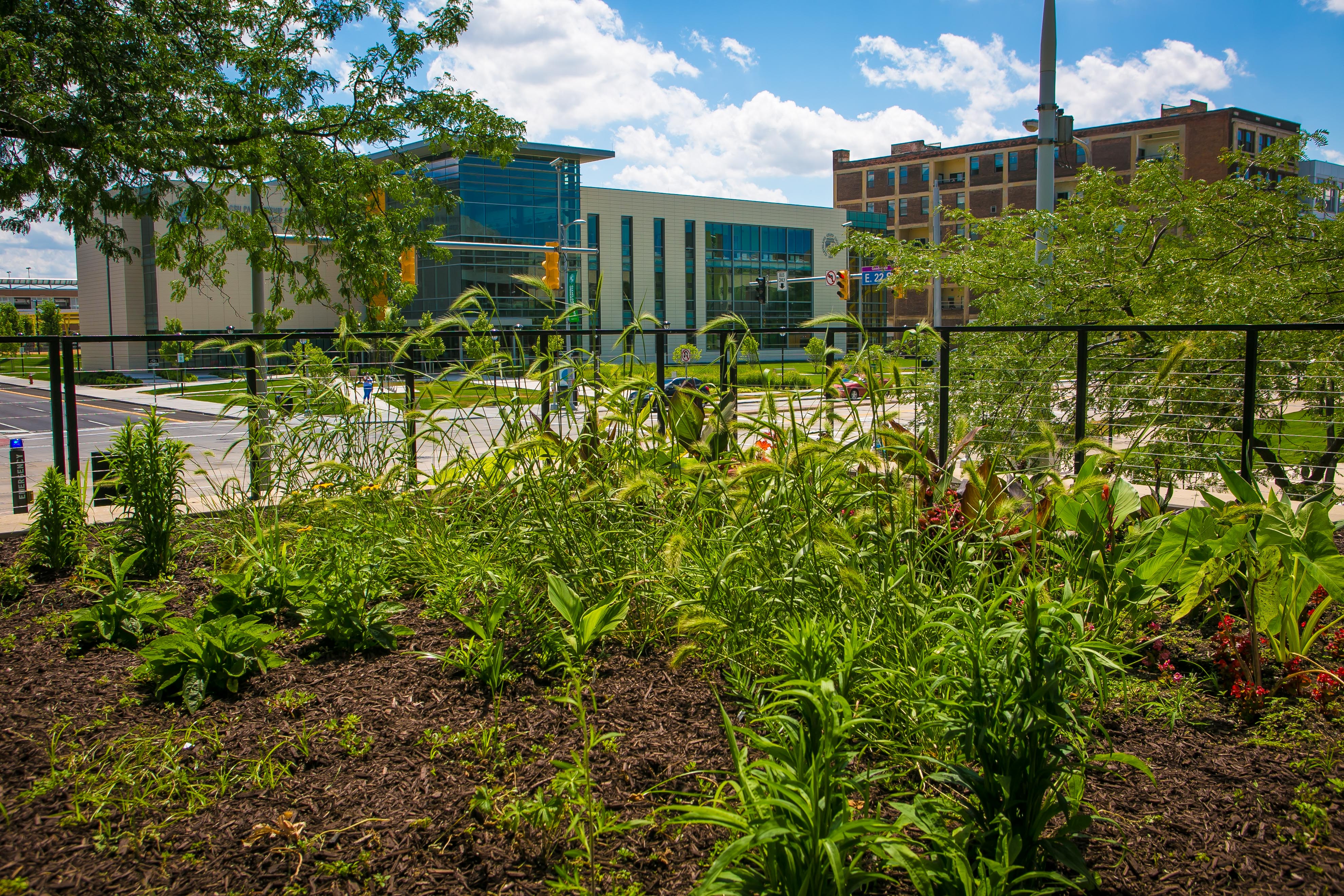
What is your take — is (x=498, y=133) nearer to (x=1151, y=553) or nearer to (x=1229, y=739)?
(x=1151, y=553)

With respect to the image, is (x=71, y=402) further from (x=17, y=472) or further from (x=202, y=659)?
(x=202, y=659)

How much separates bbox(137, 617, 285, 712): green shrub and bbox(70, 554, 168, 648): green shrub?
1.28 feet

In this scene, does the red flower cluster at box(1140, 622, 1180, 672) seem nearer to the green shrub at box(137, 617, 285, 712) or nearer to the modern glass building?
the green shrub at box(137, 617, 285, 712)

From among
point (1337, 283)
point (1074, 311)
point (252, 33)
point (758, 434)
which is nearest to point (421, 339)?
point (758, 434)

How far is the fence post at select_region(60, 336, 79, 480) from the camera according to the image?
17.3ft

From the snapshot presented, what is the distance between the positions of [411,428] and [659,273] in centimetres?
6515

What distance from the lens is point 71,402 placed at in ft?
18.2

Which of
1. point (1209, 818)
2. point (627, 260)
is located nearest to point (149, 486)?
point (1209, 818)

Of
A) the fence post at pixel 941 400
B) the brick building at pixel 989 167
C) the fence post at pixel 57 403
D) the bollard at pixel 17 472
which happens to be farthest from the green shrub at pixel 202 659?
the brick building at pixel 989 167

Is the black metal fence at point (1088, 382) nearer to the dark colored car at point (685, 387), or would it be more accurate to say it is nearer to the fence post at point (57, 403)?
the fence post at point (57, 403)

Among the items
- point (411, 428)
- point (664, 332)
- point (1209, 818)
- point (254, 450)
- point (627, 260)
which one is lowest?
point (1209, 818)

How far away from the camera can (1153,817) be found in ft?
6.68

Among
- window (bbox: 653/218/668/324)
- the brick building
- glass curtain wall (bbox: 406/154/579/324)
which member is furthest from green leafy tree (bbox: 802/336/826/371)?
window (bbox: 653/218/668/324)

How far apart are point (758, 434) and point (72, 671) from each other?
99.9 inches
